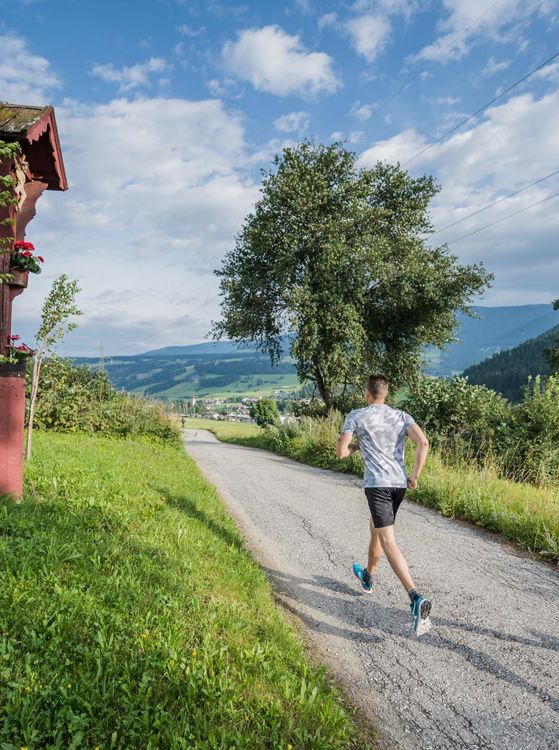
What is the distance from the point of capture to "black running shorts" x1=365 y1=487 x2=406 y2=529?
4.57 meters

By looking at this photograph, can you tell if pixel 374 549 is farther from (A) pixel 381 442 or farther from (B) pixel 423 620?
(A) pixel 381 442

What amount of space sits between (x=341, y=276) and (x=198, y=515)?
57.8 feet

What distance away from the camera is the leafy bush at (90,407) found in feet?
53.2

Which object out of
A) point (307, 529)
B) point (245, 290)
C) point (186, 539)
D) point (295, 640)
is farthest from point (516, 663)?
point (245, 290)

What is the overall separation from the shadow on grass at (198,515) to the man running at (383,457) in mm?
2198

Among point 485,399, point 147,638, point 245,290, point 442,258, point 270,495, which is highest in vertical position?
point 442,258

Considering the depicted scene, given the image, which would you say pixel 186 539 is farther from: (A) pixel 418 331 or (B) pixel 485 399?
(A) pixel 418 331

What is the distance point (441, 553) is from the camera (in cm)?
636

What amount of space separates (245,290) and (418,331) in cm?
941

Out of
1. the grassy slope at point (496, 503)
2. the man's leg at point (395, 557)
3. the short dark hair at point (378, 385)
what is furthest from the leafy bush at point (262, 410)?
the man's leg at point (395, 557)

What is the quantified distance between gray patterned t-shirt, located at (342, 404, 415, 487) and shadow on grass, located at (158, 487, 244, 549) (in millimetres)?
2463

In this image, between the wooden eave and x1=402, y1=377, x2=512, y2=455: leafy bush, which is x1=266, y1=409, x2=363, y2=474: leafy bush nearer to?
x1=402, y1=377, x2=512, y2=455: leafy bush

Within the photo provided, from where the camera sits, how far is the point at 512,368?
423ft

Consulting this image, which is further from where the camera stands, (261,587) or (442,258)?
(442,258)
